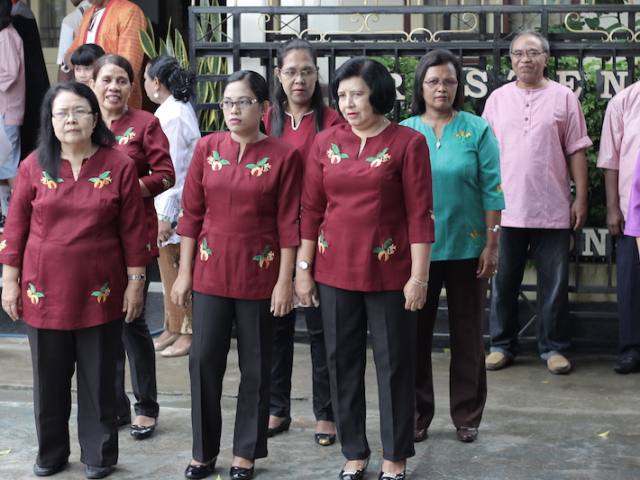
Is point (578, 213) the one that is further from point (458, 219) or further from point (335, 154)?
point (335, 154)

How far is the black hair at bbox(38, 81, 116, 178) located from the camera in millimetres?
5371

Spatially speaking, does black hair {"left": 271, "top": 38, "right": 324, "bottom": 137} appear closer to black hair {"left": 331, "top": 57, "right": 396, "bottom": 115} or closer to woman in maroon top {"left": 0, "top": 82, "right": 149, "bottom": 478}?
black hair {"left": 331, "top": 57, "right": 396, "bottom": 115}

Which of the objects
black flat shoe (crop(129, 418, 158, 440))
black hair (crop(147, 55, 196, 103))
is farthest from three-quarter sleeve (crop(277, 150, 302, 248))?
black hair (crop(147, 55, 196, 103))

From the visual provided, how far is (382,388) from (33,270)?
1583 mm

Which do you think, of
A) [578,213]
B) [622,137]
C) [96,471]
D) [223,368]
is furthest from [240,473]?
[622,137]

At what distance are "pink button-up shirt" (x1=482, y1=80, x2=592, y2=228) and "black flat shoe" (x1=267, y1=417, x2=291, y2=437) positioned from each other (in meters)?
2.07

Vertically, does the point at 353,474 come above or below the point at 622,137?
below

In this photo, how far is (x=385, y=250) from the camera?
17.2 ft

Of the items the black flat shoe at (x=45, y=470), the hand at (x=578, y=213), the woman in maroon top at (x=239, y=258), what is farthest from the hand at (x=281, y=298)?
the hand at (x=578, y=213)

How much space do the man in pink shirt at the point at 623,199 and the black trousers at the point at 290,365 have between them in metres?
2.32

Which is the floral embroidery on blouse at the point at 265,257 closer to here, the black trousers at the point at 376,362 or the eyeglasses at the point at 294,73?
the black trousers at the point at 376,362

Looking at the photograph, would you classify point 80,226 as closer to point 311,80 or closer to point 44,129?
point 44,129

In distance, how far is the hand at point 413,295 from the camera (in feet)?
17.1

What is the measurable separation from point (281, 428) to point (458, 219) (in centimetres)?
137
